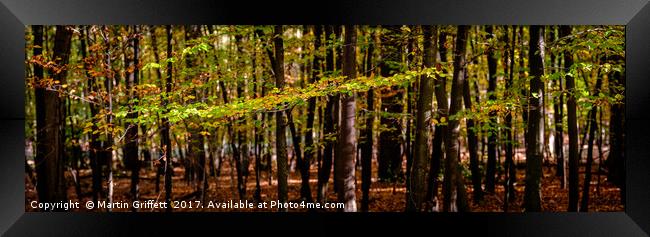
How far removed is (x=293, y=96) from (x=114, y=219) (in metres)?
2.98

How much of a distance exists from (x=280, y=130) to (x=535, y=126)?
14.6 feet

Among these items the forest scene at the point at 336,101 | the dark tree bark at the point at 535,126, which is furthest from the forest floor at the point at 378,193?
the dark tree bark at the point at 535,126

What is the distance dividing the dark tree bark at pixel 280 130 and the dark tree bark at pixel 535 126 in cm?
426

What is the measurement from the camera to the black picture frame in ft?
20.9

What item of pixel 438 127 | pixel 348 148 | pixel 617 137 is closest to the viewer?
Answer: pixel 348 148

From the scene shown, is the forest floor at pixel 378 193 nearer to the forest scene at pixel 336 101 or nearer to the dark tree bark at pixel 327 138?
the forest scene at pixel 336 101

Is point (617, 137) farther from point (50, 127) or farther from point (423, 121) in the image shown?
point (50, 127)

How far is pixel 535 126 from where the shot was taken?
8734 mm

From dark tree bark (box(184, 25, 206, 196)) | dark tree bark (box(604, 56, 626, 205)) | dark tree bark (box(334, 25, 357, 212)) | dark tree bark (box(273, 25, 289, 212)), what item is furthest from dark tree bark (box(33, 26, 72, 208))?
dark tree bark (box(604, 56, 626, 205))

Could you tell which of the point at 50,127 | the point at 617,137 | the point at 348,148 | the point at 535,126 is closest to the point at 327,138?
the point at 348,148

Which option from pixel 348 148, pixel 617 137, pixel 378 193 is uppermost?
pixel 348 148

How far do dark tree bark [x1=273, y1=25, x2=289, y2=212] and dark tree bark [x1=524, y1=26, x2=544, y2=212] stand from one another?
4.26 metres
